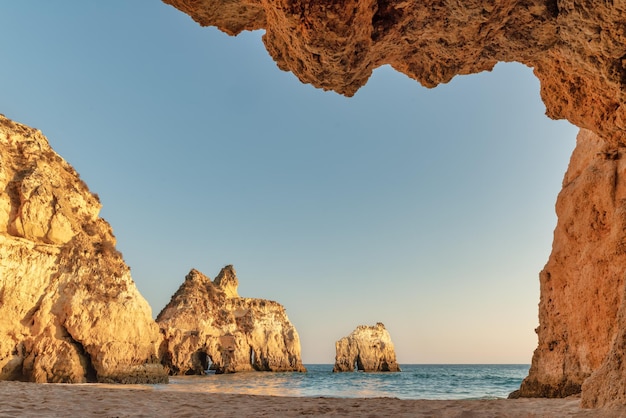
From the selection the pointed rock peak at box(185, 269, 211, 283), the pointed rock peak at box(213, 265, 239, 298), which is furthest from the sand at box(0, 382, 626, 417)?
the pointed rock peak at box(213, 265, 239, 298)

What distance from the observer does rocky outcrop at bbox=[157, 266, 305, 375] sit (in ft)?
130

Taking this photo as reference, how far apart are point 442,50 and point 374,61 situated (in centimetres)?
99

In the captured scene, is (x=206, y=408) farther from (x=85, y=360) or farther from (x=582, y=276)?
(x=85, y=360)

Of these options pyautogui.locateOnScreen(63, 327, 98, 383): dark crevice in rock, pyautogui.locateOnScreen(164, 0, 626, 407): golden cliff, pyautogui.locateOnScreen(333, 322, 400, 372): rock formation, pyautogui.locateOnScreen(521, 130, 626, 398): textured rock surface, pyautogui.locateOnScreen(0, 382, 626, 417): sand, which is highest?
pyautogui.locateOnScreen(164, 0, 626, 407): golden cliff

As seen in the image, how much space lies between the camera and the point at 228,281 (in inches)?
2255

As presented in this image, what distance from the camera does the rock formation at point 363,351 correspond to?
206ft

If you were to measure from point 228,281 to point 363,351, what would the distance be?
78.8ft

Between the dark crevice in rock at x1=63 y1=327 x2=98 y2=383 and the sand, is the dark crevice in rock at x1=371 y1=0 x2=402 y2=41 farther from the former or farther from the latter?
the dark crevice in rock at x1=63 y1=327 x2=98 y2=383

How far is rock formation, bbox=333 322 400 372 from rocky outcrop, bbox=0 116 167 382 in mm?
43725

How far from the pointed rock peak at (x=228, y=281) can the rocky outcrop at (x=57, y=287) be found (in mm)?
32762

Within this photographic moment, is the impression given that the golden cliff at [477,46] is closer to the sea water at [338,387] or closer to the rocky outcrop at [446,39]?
the rocky outcrop at [446,39]

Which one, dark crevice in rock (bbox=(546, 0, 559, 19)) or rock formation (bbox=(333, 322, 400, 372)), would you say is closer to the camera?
dark crevice in rock (bbox=(546, 0, 559, 19))

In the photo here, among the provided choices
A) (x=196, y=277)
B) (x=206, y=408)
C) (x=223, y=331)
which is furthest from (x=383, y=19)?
(x=196, y=277)

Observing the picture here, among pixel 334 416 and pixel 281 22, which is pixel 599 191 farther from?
pixel 281 22
